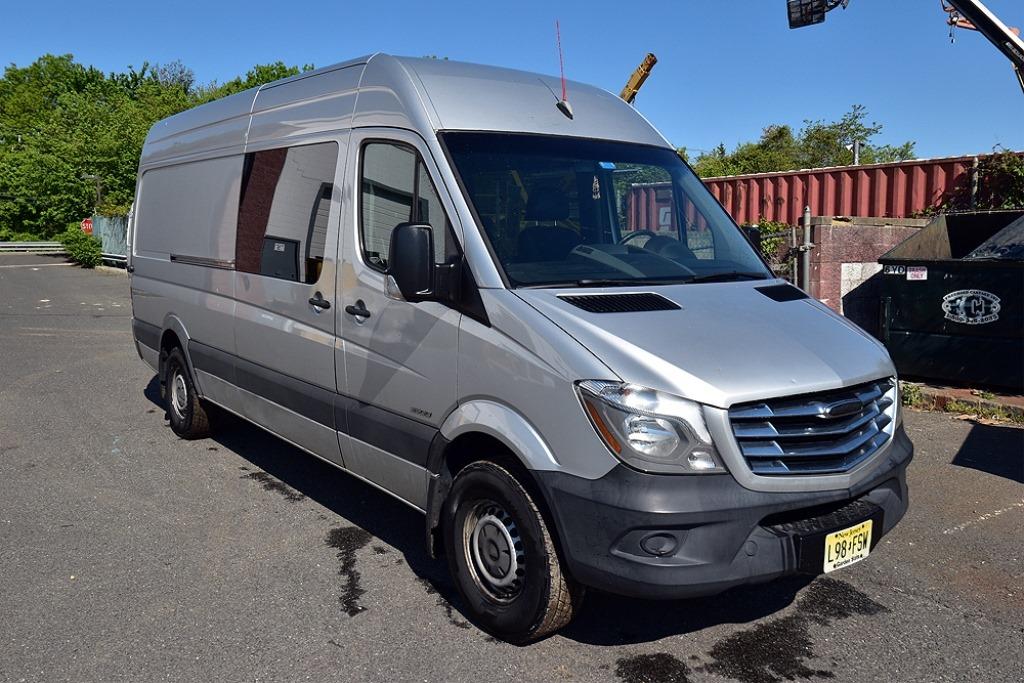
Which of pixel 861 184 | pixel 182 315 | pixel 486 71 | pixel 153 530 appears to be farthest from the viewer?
pixel 861 184

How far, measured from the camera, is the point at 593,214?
4469mm

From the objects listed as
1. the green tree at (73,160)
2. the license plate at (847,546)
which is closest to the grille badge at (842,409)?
the license plate at (847,546)

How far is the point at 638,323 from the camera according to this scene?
142 inches

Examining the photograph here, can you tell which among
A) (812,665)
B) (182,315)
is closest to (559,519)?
(812,665)

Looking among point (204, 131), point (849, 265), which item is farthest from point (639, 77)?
point (204, 131)

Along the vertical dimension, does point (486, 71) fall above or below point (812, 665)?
above

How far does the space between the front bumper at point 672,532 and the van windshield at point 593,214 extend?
103 centimetres

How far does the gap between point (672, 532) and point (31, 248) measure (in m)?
50.6

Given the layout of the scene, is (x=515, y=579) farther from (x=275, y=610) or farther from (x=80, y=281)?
(x=80, y=281)

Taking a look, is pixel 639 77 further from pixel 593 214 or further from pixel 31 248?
pixel 31 248

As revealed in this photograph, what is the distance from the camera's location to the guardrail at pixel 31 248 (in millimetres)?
46375

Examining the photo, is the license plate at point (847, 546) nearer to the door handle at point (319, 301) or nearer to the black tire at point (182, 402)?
the door handle at point (319, 301)

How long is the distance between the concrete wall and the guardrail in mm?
44953

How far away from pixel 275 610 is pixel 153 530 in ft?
4.73
